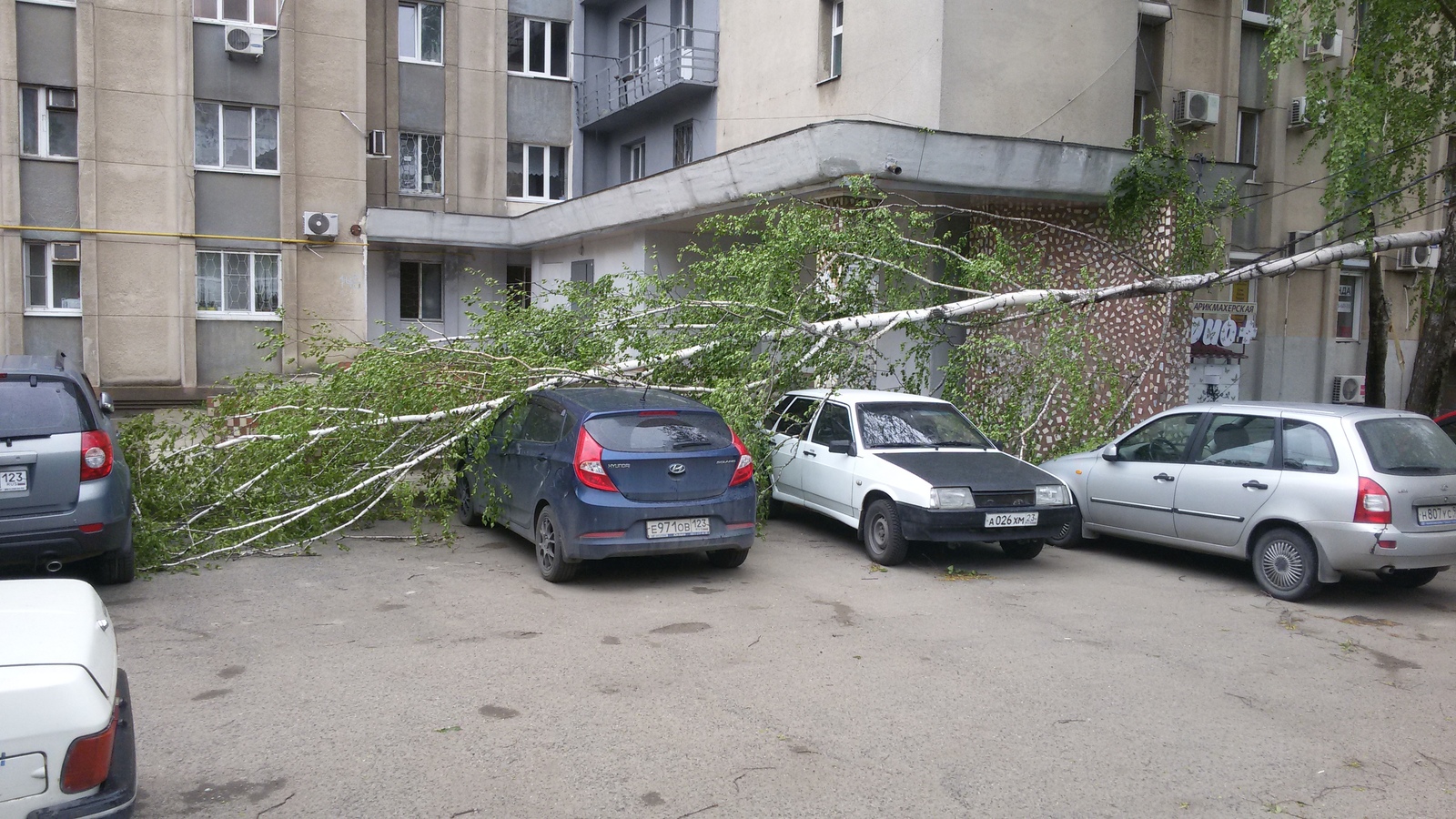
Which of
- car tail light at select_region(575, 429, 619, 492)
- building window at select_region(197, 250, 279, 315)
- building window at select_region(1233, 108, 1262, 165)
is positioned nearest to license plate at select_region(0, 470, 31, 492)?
car tail light at select_region(575, 429, 619, 492)

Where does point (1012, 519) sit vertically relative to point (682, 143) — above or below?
below

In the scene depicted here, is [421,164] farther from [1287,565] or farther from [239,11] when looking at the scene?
[1287,565]

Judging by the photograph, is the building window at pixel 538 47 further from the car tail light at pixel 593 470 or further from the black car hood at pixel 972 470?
the car tail light at pixel 593 470

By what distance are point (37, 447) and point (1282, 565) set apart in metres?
9.54

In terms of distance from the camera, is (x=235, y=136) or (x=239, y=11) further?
(x=235, y=136)

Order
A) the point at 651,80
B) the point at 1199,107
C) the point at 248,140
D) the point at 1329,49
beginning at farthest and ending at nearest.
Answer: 1. the point at 651,80
2. the point at 248,140
3. the point at 1329,49
4. the point at 1199,107

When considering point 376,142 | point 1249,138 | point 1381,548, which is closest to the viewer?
point 1381,548

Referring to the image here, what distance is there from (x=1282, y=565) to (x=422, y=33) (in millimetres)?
22597

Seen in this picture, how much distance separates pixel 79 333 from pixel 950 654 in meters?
20.2

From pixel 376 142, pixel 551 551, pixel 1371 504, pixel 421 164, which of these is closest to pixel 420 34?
pixel 376 142

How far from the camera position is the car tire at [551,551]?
8.59 metres

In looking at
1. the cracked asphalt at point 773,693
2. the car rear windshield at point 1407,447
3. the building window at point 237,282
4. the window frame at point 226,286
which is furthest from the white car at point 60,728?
the building window at point 237,282

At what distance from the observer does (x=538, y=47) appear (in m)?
26.6

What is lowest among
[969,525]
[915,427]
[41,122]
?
[969,525]
